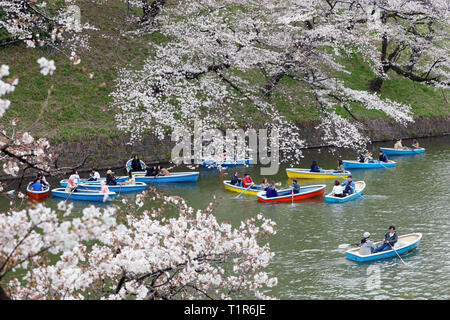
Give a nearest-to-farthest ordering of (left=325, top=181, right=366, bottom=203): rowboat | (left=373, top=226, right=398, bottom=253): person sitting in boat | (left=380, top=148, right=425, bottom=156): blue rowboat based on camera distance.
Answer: (left=373, top=226, right=398, bottom=253): person sitting in boat
(left=325, top=181, right=366, bottom=203): rowboat
(left=380, top=148, right=425, bottom=156): blue rowboat

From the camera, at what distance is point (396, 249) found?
17484mm

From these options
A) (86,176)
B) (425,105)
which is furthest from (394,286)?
(425,105)

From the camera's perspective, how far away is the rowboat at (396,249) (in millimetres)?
17203

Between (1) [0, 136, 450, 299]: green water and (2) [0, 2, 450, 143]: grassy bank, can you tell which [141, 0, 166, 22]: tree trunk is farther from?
(1) [0, 136, 450, 299]: green water

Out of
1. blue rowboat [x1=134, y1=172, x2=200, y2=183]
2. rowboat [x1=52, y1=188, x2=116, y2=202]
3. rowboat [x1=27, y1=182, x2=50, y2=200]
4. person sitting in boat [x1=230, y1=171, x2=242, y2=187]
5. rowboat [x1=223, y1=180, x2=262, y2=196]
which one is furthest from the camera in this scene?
blue rowboat [x1=134, y1=172, x2=200, y2=183]

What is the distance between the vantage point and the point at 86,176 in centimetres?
3128

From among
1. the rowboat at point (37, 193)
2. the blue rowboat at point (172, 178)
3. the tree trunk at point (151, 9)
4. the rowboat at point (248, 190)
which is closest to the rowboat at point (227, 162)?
the blue rowboat at point (172, 178)

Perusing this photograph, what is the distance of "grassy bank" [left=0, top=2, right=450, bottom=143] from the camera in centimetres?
3200

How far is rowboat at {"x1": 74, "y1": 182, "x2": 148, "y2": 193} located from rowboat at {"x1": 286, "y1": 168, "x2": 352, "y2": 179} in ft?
31.1

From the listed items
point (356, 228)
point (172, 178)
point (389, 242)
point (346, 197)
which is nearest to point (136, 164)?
point (172, 178)

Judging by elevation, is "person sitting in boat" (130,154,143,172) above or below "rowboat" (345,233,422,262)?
above

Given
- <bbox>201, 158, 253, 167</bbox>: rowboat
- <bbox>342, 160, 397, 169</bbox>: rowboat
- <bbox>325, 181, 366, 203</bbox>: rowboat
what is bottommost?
<bbox>325, 181, 366, 203</bbox>: rowboat

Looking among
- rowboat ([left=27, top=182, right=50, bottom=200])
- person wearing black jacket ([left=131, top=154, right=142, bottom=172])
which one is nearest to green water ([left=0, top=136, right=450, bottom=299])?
rowboat ([left=27, top=182, right=50, bottom=200])
